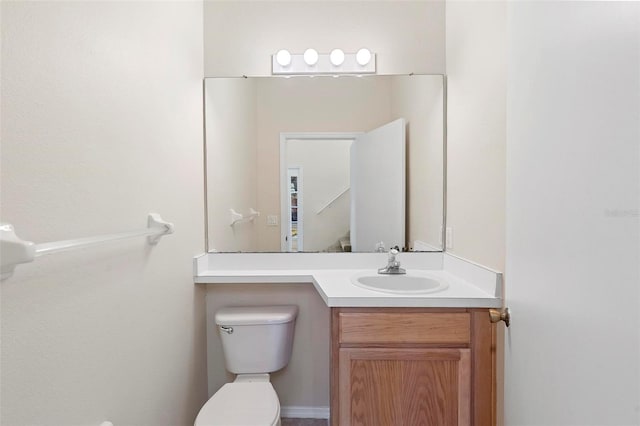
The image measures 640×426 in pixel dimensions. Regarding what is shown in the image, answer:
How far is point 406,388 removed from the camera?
1395 mm

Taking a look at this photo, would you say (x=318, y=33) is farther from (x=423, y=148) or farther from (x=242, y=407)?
(x=242, y=407)

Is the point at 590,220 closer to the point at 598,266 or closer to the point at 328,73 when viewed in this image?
the point at 598,266

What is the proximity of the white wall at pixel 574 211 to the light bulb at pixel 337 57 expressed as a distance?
112cm

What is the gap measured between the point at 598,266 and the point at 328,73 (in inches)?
66.6

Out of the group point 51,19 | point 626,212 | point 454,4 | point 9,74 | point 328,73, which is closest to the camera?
point 626,212

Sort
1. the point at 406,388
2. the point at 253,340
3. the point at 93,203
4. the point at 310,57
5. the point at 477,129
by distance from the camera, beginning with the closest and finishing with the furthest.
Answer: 1. the point at 93,203
2. the point at 406,388
3. the point at 477,129
4. the point at 253,340
5. the point at 310,57

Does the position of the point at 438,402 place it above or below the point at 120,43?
below

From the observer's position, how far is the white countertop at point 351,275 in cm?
140

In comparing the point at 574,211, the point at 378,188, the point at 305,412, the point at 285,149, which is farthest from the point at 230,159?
the point at 574,211

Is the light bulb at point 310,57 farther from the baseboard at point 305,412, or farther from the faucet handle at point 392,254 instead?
the baseboard at point 305,412

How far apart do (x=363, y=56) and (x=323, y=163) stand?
2.14ft

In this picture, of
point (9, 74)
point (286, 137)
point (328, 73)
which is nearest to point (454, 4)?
point (328, 73)

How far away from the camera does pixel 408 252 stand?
198cm

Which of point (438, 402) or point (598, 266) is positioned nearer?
point (598, 266)
